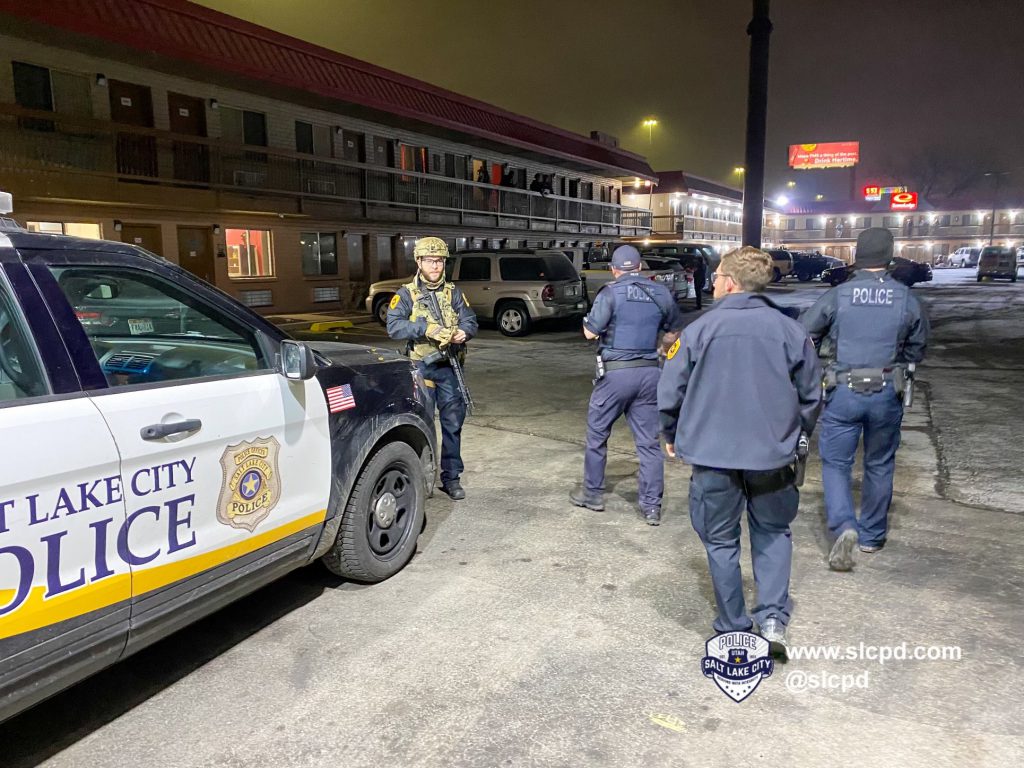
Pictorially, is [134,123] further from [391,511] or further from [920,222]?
[920,222]

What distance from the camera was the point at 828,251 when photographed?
91062 millimetres

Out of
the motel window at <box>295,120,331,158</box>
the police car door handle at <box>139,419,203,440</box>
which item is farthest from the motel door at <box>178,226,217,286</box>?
the police car door handle at <box>139,419,203,440</box>

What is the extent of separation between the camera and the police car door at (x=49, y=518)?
208cm

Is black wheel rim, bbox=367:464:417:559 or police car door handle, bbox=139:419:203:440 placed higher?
police car door handle, bbox=139:419:203:440

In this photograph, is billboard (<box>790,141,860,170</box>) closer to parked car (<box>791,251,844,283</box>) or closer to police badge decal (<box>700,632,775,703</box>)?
parked car (<box>791,251,844,283</box>)

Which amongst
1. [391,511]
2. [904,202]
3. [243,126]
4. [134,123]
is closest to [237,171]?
[243,126]

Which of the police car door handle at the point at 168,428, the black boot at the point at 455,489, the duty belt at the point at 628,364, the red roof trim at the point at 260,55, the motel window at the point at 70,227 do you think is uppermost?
the red roof trim at the point at 260,55

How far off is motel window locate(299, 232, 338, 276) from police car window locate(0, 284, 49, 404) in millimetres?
20458

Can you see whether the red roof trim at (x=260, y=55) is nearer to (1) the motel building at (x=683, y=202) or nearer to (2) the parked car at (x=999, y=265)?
(1) the motel building at (x=683, y=202)

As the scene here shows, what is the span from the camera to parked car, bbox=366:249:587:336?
15484 millimetres

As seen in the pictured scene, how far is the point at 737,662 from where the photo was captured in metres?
3.00

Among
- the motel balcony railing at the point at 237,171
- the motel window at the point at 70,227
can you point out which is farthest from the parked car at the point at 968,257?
the motel window at the point at 70,227

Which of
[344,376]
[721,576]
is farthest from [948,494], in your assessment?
[344,376]

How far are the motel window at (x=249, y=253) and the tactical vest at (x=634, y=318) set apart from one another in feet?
56.5
